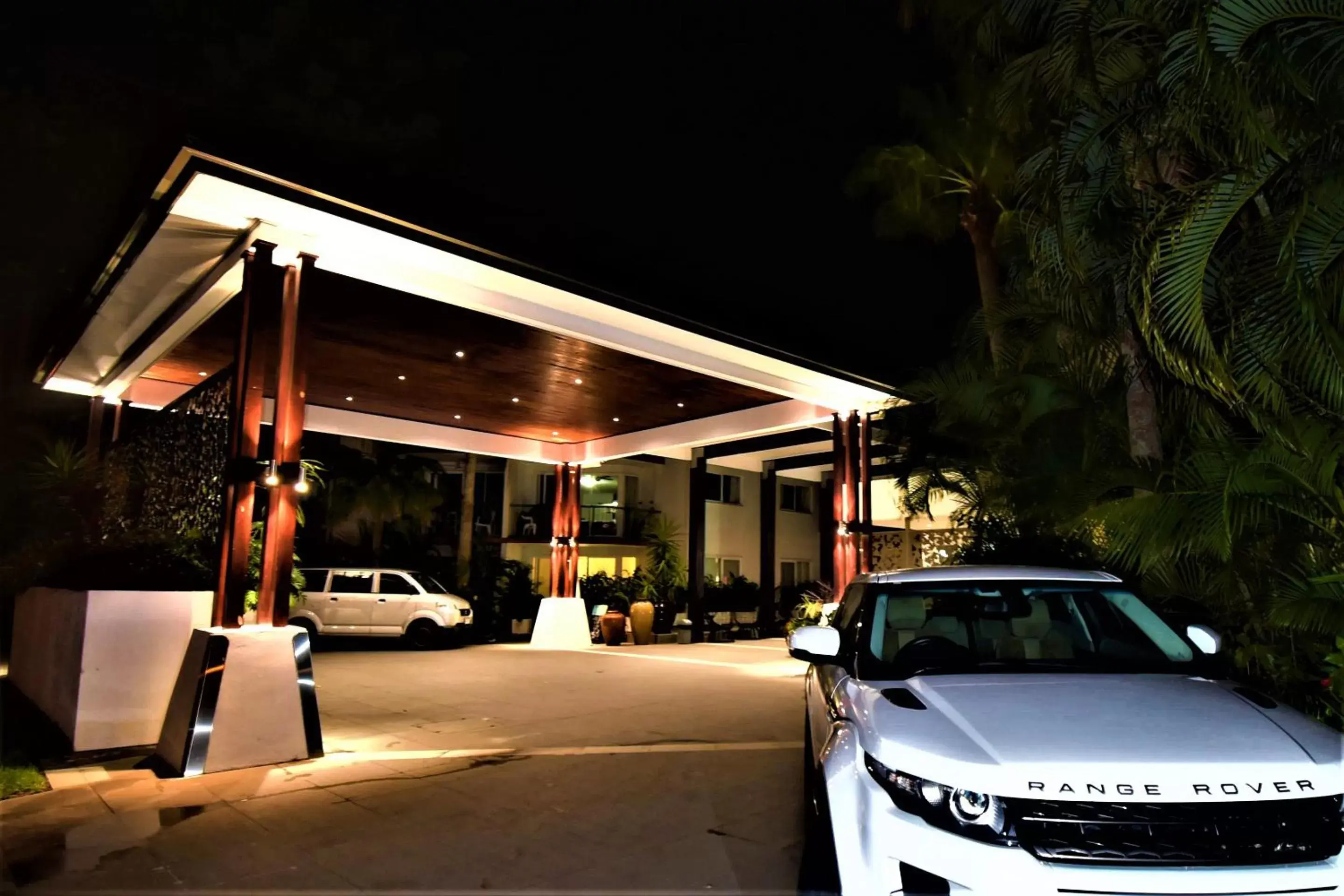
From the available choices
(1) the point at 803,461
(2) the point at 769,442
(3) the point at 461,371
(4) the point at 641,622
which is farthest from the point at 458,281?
(1) the point at 803,461

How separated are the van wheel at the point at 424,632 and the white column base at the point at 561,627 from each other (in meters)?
2.12

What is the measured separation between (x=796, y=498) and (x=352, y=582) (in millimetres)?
15588

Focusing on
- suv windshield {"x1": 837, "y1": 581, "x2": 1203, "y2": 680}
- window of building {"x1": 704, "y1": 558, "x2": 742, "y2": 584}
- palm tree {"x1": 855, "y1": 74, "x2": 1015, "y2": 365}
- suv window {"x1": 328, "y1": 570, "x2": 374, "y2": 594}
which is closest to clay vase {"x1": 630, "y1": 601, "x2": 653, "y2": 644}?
window of building {"x1": 704, "y1": 558, "x2": 742, "y2": 584}

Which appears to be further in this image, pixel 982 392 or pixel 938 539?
pixel 938 539

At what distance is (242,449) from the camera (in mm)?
7164

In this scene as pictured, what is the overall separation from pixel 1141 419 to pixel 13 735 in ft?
34.4

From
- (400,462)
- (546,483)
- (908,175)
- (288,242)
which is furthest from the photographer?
(546,483)

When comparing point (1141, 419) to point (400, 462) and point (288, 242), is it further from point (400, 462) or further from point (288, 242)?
point (400, 462)

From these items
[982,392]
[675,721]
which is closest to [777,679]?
[675,721]

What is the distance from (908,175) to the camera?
14.3m

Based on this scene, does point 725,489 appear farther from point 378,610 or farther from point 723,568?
point 378,610

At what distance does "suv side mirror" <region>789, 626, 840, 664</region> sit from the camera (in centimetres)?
363

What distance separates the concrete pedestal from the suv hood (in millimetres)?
5405

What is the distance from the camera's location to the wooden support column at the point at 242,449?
272 inches
